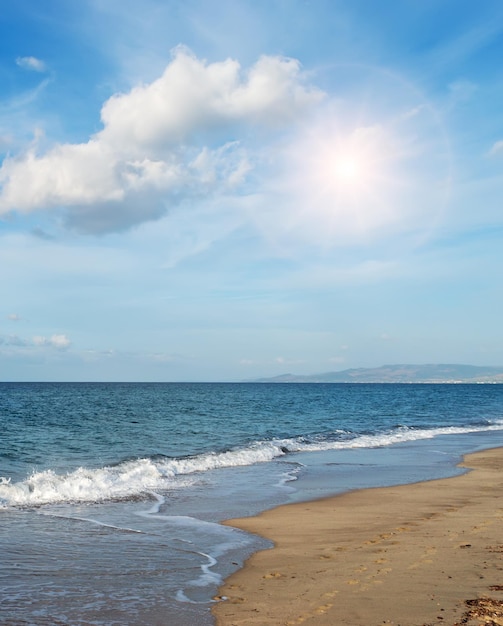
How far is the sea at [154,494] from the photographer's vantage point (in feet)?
26.1

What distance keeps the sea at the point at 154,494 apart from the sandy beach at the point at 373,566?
660mm

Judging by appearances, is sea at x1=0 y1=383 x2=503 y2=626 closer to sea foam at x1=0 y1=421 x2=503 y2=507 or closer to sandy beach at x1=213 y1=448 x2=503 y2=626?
sea foam at x1=0 y1=421 x2=503 y2=507

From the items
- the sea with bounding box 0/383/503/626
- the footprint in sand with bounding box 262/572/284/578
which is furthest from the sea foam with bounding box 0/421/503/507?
the footprint in sand with bounding box 262/572/284/578

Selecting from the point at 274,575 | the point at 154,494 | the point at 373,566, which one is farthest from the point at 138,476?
the point at 373,566

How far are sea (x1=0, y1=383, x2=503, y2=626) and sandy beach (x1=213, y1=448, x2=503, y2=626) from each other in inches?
26.0

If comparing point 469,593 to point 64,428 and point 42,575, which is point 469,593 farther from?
point 64,428

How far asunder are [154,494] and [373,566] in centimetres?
915

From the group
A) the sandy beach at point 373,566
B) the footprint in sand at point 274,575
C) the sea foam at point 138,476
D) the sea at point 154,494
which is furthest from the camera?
the sea foam at point 138,476

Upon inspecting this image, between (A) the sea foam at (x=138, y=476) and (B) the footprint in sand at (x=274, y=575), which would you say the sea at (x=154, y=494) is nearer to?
(A) the sea foam at (x=138, y=476)

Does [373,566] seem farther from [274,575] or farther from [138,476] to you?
[138,476]

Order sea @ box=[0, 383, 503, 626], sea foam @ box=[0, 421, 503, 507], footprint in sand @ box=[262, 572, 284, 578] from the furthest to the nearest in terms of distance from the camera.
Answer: sea foam @ box=[0, 421, 503, 507], footprint in sand @ box=[262, 572, 284, 578], sea @ box=[0, 383, 503, 626]

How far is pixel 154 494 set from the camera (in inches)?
658

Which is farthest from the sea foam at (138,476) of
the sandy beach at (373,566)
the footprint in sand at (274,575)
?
the footprint in sand at (274,575)

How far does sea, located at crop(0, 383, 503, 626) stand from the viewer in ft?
26.1
